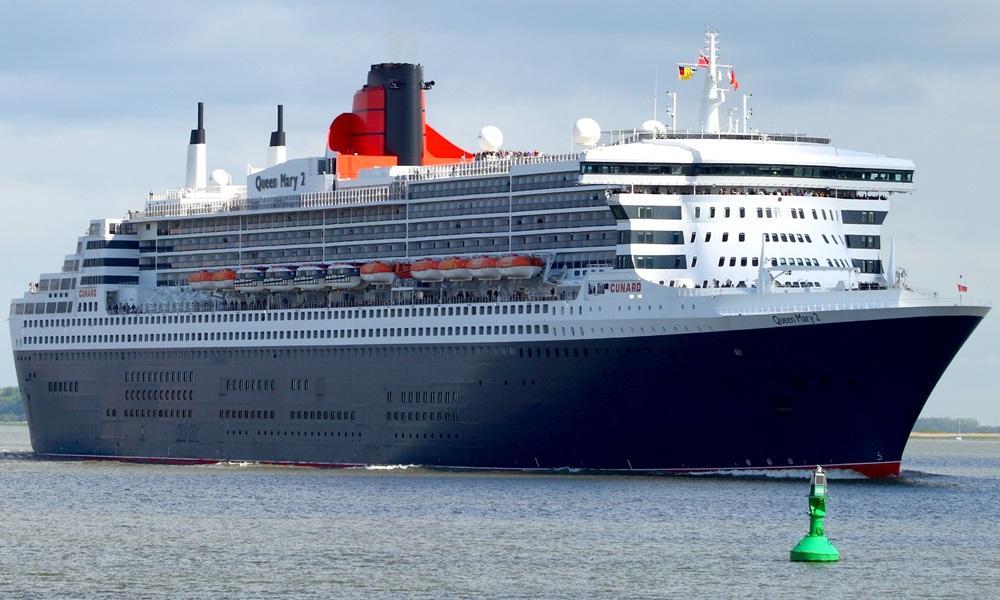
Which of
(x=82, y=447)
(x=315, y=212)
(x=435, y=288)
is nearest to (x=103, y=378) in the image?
(x=82, y=447)

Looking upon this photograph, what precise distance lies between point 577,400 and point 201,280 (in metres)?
25.3

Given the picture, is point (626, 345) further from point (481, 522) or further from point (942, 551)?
point (942, 551)

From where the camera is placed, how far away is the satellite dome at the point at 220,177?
103250mm

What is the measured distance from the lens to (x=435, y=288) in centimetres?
8544

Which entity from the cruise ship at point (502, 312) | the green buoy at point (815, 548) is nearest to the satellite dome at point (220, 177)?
the cruise ship at point (502, 312)

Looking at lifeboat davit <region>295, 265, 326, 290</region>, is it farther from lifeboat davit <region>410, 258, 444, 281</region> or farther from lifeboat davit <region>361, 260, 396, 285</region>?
lifeboat davit <region>410, 258, 444, 281</region>

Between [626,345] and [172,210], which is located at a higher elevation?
[172,210]

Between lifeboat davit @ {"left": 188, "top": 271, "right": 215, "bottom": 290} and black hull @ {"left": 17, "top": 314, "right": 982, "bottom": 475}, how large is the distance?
325 centimetres

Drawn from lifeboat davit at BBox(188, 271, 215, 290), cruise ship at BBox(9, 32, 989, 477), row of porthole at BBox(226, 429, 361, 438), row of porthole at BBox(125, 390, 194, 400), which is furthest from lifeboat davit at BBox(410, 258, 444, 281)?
row of porthole at BBox(125, 390, 194, 400)

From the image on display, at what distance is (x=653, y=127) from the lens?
81562 mm

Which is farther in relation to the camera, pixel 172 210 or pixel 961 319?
pixel 172 210

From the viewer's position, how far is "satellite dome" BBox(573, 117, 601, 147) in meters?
82.4

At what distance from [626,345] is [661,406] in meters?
2.47

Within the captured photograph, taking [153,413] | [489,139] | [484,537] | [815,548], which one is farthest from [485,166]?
[815,548]
